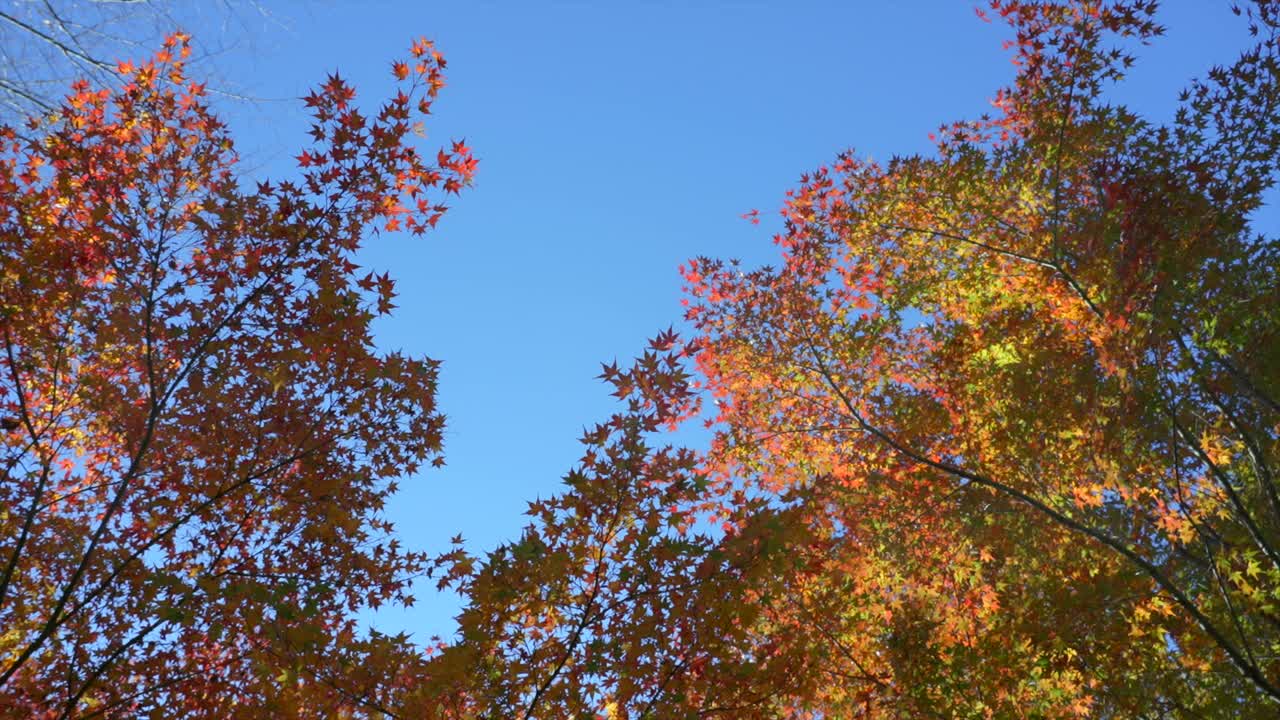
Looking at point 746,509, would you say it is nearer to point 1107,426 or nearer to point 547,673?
point 547,673

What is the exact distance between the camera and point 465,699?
6.55 metres

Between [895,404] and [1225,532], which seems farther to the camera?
[895,404]

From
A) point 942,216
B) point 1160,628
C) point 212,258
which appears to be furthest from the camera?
point 942,216

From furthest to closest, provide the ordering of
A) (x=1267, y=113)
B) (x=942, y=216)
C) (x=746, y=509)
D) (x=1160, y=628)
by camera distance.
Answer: (x=942, y=216)
(x=1267, y=113)
(x=1160, y=628)
(x=746, y=509)

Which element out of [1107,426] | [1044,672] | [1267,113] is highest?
[1267,113]

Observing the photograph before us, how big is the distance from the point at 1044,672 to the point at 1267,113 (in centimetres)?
→ 653

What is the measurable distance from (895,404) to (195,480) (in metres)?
8.22

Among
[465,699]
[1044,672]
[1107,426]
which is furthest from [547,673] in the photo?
[1107,426]

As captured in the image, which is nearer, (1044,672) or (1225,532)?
(1044,672)

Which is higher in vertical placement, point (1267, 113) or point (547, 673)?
point (1267, 113)

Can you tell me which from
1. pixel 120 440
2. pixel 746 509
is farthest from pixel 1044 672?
pixel 120 440

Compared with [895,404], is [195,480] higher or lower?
lower

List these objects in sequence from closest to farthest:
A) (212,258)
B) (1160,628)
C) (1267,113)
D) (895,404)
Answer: (212,258)
(1160,628)
(1267,113)
(895,404)

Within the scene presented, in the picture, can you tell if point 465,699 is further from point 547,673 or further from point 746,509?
point 746,509
